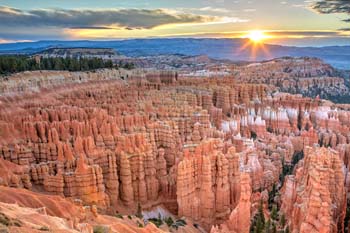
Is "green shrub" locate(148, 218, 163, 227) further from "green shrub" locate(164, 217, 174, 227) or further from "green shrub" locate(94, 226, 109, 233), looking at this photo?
"green shrub" locate(94, 226, 109, 233)

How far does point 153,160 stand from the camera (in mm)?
30891

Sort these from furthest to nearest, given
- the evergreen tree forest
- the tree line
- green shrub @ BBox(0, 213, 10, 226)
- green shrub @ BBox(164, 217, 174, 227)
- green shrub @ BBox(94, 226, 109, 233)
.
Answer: the tree line
green shrub @ BBox(164, 217, 174, 227)
the evergreen tree forest
green shrub @ BBox(94, 226, 109, 233)
green shrub @ BBox(0, 213, 10, 226)

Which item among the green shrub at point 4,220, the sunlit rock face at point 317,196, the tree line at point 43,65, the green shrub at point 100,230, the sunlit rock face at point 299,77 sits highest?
the tree line at point 43,65

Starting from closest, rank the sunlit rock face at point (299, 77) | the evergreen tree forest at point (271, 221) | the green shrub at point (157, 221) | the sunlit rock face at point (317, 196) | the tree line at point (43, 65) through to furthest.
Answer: the sunlit rock face at point (317, 196) < the evergreen tree forest at point (271, 221) < the green shrub at point (157, 221) < the tree line at point (43, 65) < the sunlit rock face at point (299, 77)

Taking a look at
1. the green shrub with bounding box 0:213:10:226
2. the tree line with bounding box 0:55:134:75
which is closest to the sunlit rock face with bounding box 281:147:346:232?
the green shrub with bounding box 0:213:10:226

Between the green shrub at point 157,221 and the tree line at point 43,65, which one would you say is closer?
the green shrub at point 157,221

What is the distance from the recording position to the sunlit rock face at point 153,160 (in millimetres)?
24516

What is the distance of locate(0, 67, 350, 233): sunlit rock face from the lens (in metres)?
24.5

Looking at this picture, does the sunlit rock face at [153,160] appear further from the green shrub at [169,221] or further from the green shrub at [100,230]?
the green shrub at [169,221]

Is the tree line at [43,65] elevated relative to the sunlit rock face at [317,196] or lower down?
elevated

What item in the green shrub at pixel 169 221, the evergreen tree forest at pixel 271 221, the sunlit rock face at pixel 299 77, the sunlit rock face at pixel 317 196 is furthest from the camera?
the sunlit rock face at pixel 299 77

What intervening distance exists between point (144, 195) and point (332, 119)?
102 ft

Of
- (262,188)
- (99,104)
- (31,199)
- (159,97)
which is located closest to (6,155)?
(31,199)

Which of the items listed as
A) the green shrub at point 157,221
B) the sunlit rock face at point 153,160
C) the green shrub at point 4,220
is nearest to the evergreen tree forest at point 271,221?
the sunlit rock face at point 153,160
